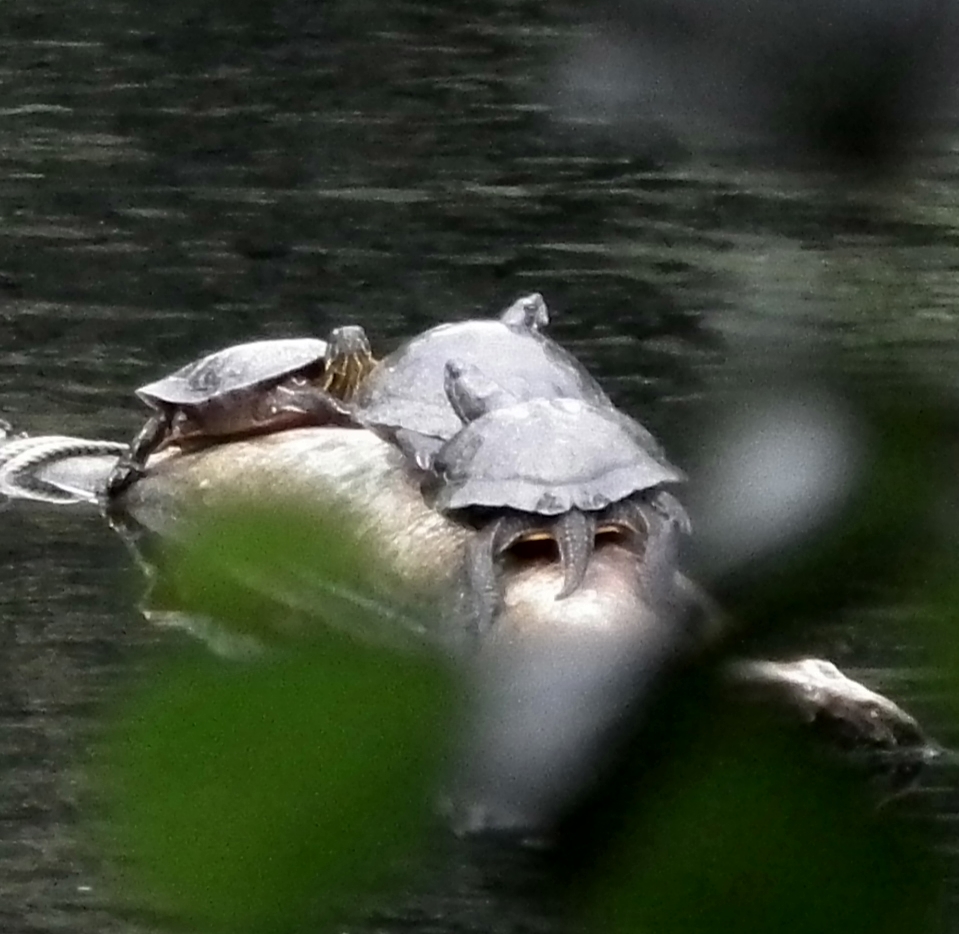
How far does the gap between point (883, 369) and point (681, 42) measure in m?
0.07

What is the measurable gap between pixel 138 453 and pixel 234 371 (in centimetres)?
18

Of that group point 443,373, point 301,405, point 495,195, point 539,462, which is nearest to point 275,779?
point 495,195

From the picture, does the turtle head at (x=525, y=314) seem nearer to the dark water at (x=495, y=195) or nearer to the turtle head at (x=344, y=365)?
the turtle head at (x=344, y=365)

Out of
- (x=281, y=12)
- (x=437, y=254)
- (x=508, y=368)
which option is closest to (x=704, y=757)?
(x=281, y=12)

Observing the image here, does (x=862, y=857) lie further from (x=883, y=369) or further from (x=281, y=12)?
(x=281, y=12)

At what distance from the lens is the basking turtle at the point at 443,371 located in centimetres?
186

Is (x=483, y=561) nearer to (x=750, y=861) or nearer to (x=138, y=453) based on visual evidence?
(x=138, y=453)

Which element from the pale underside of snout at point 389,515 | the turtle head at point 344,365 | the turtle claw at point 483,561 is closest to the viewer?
the pale underside of snout at point 389,515

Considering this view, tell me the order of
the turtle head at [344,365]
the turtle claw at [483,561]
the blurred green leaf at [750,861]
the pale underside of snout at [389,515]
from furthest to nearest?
the turtle head at [344,365], the turtle claw at [483,561], the pale underside of snout at [389,515], the blurred green leaf at [750,861]

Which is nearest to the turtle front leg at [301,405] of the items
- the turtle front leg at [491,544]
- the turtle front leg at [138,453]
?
the turtle front leg at [138,453]

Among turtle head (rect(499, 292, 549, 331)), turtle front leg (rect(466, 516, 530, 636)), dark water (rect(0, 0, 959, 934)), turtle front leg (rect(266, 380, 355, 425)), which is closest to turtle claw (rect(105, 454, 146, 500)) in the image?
turtle front leg (rect(266, 380, 355, 425))

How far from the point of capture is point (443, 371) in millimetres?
1972

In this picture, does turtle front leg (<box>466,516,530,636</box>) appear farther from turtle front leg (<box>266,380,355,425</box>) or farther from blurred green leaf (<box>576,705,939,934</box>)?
blurred green leaf (<box>576,705,939,934</box>)

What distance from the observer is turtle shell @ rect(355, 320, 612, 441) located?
1866 mm
